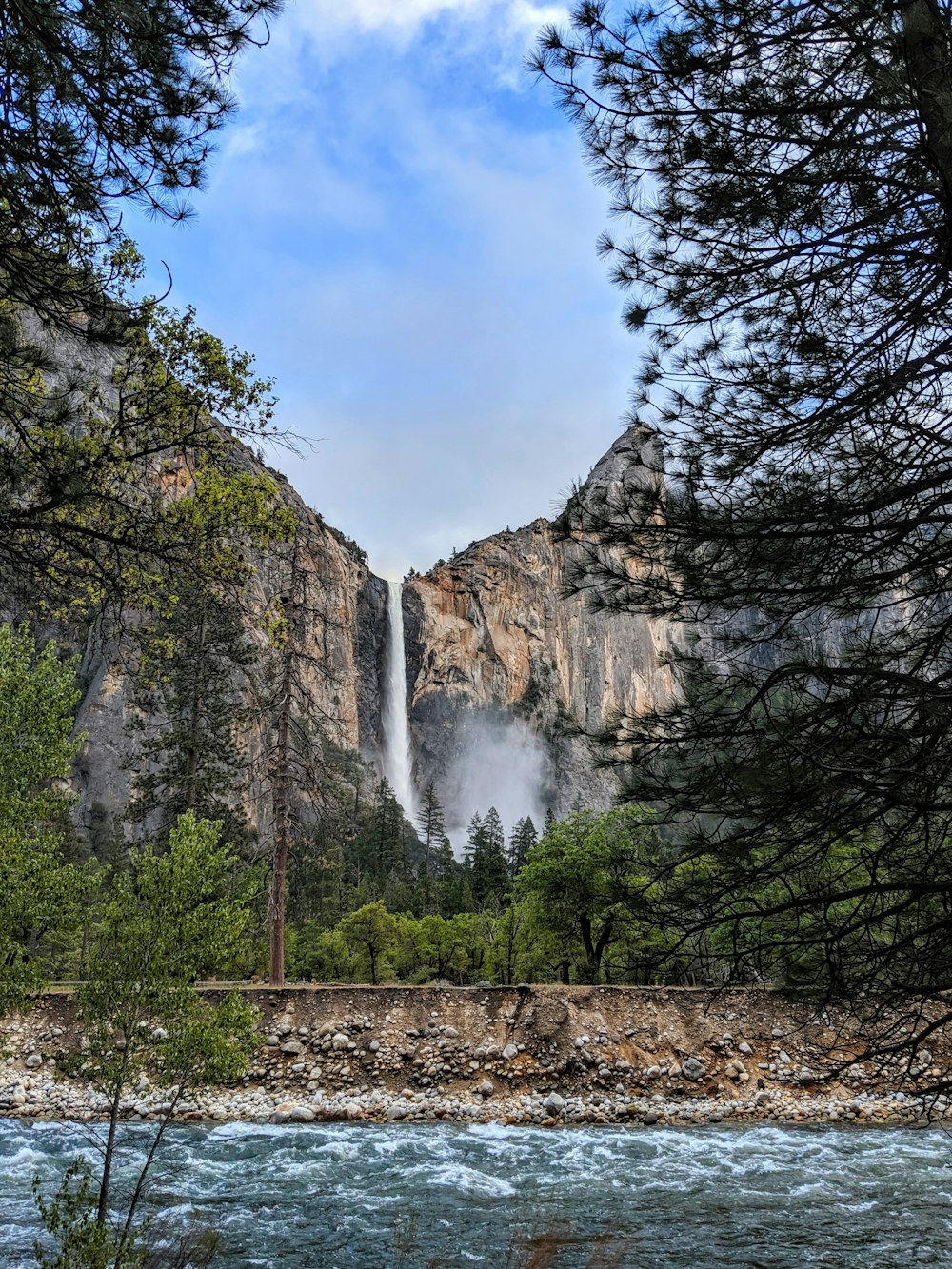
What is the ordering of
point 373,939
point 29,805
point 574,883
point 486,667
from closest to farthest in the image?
point 29,805 < point 574,883 < point 373,939 < point 486,667

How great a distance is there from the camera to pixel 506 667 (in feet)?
341

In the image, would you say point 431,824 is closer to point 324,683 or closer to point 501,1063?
point 324,683

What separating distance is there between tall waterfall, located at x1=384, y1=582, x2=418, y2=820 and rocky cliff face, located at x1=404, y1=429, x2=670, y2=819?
1255mm

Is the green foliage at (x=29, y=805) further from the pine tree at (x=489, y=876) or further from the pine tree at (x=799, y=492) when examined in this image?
the pine tree at (x=489, y=876)

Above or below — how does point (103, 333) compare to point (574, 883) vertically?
above

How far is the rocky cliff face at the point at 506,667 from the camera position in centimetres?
9775

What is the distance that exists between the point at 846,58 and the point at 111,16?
3.38m

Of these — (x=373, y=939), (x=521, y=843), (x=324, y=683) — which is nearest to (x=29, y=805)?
(x=373, y=939)

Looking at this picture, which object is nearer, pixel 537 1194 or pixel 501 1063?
pixel 537 1194

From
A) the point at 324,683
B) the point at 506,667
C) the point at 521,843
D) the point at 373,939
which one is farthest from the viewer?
the point at 506,667

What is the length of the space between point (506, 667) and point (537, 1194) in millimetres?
93762

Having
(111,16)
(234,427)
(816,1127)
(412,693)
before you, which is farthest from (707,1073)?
(412,693)

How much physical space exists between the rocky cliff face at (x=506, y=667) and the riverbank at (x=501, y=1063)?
250 feet

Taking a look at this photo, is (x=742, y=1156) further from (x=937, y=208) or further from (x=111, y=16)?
(x=111, y=16)
